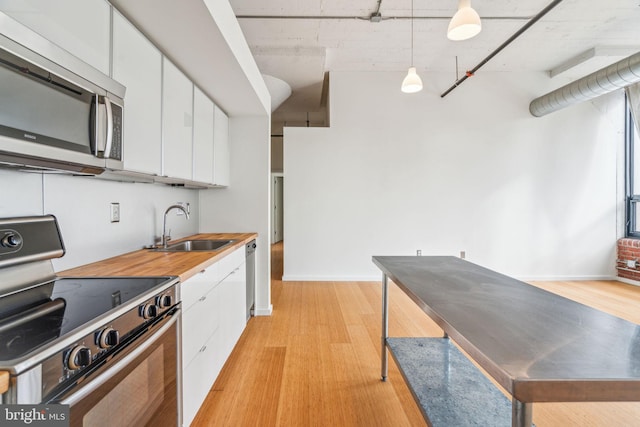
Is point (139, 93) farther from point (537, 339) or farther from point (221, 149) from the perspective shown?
point (537, 339)

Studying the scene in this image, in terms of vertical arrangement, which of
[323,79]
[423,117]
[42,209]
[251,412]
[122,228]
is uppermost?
[323,79]

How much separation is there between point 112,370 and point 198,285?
2.42ft

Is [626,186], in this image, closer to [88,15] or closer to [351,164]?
[351,164]

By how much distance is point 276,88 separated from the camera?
184 inches

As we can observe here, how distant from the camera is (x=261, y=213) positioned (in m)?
3.28

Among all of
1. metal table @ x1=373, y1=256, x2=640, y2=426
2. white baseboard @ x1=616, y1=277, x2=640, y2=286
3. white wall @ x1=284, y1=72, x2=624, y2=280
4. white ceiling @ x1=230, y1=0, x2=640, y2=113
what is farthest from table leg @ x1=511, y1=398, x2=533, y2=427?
white baseboard @ x1=616, y1=277, x2=640, y2=286

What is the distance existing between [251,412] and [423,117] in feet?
15.1

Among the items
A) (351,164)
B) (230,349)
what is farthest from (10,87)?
(351,164)

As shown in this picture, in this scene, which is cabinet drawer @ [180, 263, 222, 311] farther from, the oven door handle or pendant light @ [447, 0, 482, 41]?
pendant light @ [447, 0, 482, 41]

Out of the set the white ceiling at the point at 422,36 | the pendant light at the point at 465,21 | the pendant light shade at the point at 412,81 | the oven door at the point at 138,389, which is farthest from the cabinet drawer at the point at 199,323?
the white ceiling at the point at 422,36

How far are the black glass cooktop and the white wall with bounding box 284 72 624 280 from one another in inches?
136

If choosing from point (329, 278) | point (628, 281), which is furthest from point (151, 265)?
point (628, 281)

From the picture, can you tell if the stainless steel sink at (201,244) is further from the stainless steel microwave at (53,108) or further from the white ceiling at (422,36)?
the white ceiling at (422,36)

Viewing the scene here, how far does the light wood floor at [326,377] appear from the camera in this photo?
5.69ft
